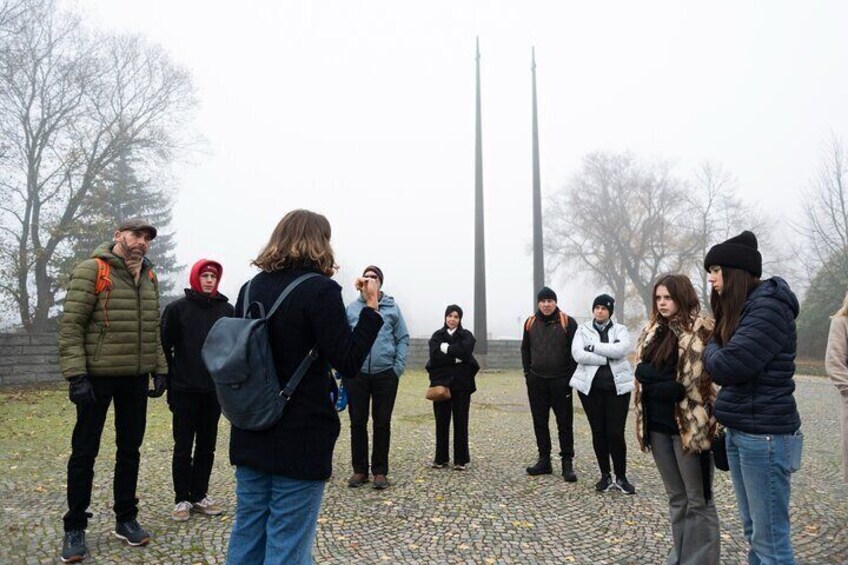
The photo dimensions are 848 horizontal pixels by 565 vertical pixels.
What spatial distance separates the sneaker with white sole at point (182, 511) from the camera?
14.3ft

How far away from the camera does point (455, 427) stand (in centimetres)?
630

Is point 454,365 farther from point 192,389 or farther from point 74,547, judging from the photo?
point 74,547

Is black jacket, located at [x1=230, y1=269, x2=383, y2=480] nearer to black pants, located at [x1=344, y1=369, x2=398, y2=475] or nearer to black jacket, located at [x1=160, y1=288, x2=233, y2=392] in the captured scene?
black jacket, located at [x1=160, y1=288, x2=233, y2=392]

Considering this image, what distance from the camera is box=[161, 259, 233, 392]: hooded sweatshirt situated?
4477 millimetres

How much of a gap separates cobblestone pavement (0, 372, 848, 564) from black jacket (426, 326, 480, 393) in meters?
0.94

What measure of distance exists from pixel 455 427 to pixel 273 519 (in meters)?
4.18

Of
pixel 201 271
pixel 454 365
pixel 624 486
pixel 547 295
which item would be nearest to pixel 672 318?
pixel 624 486

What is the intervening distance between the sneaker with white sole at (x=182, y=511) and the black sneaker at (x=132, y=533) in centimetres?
40

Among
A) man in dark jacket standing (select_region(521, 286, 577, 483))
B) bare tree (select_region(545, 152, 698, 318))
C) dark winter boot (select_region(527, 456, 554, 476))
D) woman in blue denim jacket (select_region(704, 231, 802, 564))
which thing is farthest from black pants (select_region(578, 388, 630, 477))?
bare tree (select_region(545, 152, 698, 318))

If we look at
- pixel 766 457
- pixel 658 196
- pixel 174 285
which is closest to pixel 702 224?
pixel 658 196

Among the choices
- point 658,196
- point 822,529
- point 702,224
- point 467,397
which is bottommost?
point 822,529

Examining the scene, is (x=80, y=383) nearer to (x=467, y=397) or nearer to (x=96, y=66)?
(x=467, y=397)

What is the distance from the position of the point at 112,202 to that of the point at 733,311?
21237 mm

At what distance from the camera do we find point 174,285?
32.8 m
